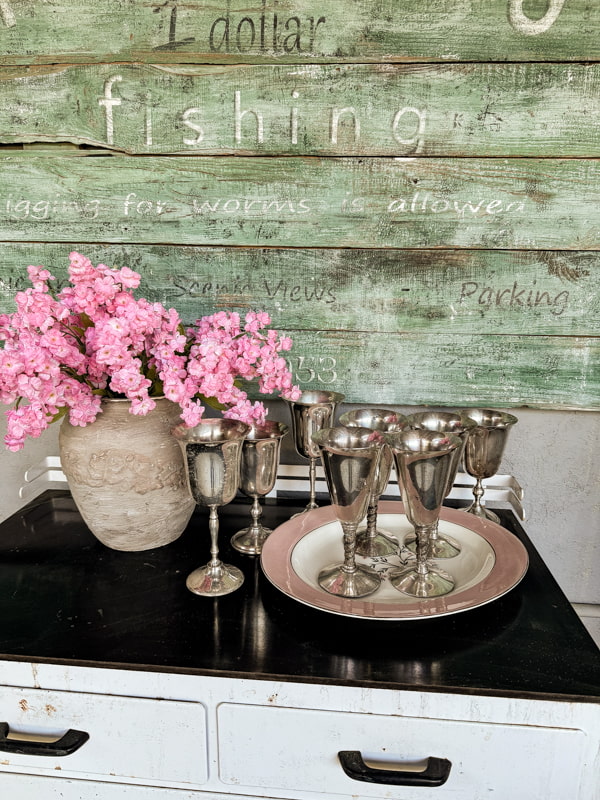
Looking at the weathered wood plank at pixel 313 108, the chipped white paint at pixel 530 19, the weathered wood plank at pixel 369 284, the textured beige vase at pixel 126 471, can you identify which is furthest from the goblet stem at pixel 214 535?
the chipped white paint at pixel 530 19

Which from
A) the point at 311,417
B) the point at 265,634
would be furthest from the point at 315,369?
the point at 265,634

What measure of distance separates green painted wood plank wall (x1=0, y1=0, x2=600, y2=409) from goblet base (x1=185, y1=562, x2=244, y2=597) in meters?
0.46

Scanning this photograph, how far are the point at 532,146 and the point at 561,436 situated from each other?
0.57 m

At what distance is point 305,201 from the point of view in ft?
3.80

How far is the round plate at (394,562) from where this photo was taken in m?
0.81

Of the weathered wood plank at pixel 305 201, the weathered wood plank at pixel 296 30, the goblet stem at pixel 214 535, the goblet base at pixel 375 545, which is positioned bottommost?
the goblet base at pixel 375 545

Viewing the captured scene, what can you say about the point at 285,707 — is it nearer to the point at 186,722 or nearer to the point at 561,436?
the point at 186,722

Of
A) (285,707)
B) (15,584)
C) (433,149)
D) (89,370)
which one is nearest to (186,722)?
(285,707)

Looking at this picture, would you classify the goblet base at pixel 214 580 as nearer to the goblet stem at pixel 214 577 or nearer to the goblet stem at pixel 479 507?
the goblet stem at pixel 214 577

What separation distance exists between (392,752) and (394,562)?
31cm

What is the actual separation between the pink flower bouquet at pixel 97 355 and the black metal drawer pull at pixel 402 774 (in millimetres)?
502

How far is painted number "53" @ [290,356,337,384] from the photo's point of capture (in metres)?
1.23

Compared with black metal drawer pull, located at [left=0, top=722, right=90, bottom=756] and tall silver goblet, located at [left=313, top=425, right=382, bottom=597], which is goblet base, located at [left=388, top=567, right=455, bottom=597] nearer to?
tall silver goblet, located at [left=313, top=425, right=382, bottom=597]

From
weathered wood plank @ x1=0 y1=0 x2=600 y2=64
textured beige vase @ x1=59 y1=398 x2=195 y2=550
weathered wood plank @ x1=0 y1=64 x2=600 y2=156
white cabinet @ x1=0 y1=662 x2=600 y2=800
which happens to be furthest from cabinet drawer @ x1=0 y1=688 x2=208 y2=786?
weathered wood plank @ x1=0 y1=0 x2=600 y2=64
